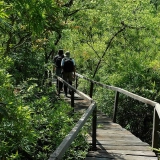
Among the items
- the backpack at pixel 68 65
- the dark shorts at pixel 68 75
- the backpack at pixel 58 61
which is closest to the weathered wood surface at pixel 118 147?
the backpack at pixel 68 65

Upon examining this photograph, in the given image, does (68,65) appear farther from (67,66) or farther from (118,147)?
(118,147)

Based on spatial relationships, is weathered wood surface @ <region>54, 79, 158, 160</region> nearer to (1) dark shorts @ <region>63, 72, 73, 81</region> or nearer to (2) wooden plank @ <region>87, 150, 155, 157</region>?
(2) wooden plank @ <region>87, 150, 155, 157</region>

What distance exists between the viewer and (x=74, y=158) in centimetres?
470

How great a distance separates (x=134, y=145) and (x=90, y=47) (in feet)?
32.9

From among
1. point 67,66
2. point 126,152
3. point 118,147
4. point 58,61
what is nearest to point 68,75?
point 67,66

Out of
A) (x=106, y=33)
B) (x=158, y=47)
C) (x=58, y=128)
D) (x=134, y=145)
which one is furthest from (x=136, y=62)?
(x=58, y=128)

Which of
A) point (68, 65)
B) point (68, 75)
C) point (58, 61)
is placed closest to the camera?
point (68, 65)

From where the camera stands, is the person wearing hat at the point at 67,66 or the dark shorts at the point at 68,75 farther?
the dark shorts at the point at 68,75

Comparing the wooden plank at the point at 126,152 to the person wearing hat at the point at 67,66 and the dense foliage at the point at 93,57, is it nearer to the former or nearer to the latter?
the dense foliage at the point at 93,57

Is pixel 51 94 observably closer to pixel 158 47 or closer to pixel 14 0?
pixel 158 47

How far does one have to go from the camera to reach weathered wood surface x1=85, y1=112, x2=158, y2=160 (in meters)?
4.92

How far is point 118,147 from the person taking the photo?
5.44 metres

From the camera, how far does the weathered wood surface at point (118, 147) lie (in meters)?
4.92

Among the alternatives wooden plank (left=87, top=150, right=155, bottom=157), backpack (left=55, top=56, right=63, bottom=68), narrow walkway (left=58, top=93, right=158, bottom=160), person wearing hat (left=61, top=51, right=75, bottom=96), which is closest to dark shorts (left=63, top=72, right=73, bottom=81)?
person wearing hat (left=61, top=51, right=75, bottom=96)
